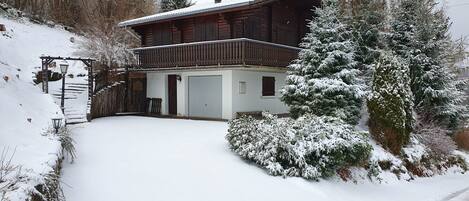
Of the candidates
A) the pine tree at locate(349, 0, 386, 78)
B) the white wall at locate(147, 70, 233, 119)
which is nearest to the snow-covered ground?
the white wall at locate(147, 70, 233, 119)

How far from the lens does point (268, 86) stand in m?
19.7

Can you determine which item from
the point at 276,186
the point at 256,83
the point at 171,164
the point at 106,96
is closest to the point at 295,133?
the point at 276,186

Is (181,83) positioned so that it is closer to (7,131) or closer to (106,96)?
(106,96)

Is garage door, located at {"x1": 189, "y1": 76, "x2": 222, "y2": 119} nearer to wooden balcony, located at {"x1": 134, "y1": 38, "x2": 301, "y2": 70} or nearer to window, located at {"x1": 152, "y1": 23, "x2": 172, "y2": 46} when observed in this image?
wooden balcony, located at {"x1": 134, "y1": 38, "x2": 301, "y2": 70}

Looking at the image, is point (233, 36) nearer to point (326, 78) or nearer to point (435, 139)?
point (326, 78)

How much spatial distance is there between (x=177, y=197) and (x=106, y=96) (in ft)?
41.9

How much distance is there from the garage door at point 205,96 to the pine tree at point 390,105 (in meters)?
6.87

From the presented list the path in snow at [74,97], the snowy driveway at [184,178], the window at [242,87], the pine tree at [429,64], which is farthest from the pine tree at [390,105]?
the path in snow at [74,97]

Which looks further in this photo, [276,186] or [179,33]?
[179,33]

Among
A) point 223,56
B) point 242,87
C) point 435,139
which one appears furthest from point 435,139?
point 223,56

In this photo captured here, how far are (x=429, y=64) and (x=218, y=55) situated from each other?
895cm

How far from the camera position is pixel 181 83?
63.5 ft

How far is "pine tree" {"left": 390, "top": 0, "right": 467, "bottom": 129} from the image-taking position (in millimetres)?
16656

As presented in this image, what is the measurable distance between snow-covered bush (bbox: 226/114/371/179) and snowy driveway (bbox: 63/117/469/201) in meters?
0.29
